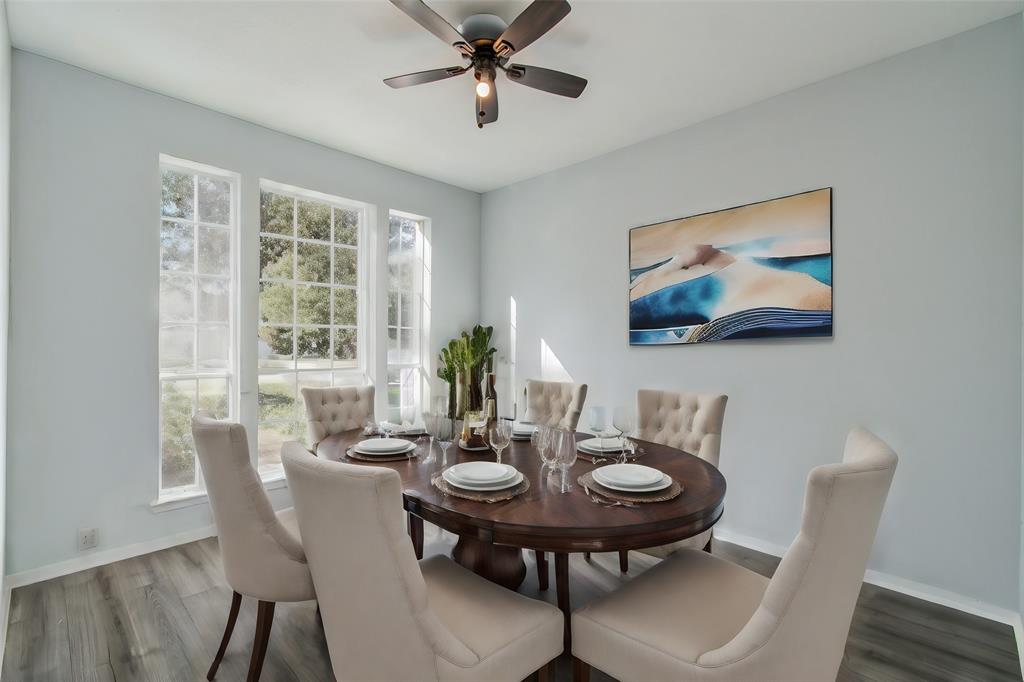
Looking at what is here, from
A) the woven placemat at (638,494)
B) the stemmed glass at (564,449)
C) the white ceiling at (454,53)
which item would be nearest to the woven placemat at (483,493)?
the stemmed glass at (564,449)

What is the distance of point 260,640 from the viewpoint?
1.71 meters

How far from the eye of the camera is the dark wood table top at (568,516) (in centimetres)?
132

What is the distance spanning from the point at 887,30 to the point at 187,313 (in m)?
4.21

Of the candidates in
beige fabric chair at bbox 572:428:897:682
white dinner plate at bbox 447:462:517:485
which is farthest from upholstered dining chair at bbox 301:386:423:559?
beige fabric chair at bbox 572:428:897:682

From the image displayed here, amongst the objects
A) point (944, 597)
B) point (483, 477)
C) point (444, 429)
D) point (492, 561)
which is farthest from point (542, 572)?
point (944, 597)

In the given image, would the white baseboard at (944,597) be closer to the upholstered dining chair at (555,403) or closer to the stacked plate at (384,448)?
the upholstered dining chair at (555,403)

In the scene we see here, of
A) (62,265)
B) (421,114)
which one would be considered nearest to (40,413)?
(62,265)

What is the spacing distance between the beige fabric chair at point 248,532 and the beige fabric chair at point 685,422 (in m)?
1.47

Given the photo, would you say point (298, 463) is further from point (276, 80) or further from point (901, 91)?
point (901, 91)


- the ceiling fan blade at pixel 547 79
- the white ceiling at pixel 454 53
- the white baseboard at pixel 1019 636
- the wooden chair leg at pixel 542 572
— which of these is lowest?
the white baseboard at pixel 1019 636

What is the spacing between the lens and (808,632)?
3.78ft

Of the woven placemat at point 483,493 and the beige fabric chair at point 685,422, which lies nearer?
the woven placemat at point 483,493

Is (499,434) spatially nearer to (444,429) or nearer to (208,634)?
(444,429)

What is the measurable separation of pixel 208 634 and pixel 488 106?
268cm
